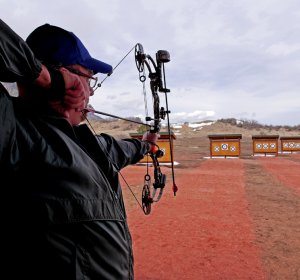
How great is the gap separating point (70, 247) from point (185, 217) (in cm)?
560

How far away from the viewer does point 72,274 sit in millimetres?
1261

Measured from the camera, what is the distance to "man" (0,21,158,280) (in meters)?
1.24

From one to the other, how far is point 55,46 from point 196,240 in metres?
4.30

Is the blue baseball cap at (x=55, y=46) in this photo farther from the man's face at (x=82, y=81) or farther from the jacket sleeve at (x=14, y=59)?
the jacket sleeve at (x=14, y=59)

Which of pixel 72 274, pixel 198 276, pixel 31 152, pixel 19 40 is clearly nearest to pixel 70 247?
pixel 72 274

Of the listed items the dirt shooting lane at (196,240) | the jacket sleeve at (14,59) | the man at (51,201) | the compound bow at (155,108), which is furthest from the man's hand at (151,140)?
the jacket sleeve at (14,59)

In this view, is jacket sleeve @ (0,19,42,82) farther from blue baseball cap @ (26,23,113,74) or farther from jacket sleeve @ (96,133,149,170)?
jacket sleeve @ (96,133,149,170)

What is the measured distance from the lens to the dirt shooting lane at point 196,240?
162 inches

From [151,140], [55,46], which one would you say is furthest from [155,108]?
[55,46]

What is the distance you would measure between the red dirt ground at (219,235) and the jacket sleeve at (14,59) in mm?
3336

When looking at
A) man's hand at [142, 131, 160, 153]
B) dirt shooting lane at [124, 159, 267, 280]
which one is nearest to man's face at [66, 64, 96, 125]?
man's hand at [142, 131, 160, 153]

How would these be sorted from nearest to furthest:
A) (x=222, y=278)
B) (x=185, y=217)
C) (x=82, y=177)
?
1. (x=82, y=177)
2. (x=222, y=278)
3. (x=185, y=217)

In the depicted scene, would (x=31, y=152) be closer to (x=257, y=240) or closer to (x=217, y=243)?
(x=217, y=243)

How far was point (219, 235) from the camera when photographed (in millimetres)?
5520
